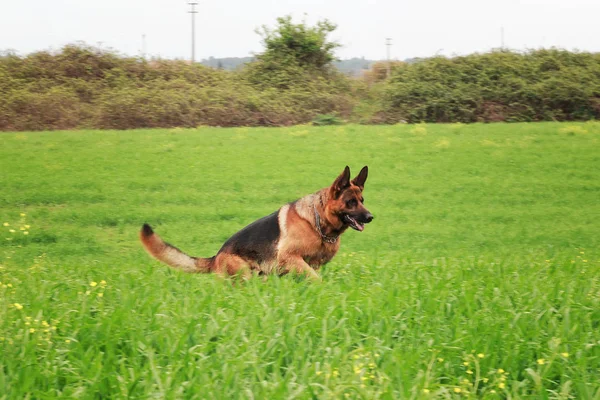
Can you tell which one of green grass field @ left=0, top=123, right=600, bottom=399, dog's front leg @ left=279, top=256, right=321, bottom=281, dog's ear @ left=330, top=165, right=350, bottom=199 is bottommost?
green grass field @ left=0, top=123, right=600, bottom=399

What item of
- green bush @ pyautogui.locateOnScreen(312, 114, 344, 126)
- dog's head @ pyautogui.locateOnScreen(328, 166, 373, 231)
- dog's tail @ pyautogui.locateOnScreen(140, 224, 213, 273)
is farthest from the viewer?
green bush @ pyautogui.locateOnScreen(312, 114, 344, 126)

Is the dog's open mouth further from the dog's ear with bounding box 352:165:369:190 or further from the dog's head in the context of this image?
the dog's ear with bounding box 352:165:369:190

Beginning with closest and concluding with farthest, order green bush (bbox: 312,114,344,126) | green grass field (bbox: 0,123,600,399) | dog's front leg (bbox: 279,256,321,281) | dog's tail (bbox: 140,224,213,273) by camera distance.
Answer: green grass field (bbox: 0,123,600,399), dog's tail (bbox: 140,224,213,273), dog's front leg (bbox: 279,256,321,281), green bush (bbox: 312,114,344,126)

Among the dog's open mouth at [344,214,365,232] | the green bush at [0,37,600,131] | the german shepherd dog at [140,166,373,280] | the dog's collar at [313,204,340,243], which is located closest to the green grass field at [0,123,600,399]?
the german shepherd dog at [140,166,373,280]

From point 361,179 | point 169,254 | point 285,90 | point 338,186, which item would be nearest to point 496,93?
point 285,90

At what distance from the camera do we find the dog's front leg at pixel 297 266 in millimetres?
6570

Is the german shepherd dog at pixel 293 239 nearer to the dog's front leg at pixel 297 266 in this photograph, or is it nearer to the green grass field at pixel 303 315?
the dog's front leg at pixel 297 266

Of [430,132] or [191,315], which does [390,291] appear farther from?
[430,132]

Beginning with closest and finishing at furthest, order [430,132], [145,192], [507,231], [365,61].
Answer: [507,231], [145,192], [430,132], [365,61]

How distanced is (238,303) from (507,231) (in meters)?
9.20

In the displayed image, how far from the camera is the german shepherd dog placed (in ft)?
21.8

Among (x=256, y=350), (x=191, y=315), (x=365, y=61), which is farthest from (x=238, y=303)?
(x=365, y=61)

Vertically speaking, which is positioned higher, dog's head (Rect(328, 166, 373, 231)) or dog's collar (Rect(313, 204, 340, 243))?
dog's head (Rect(328, 166, 373, 231))

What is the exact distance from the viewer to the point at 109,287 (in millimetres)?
5941
